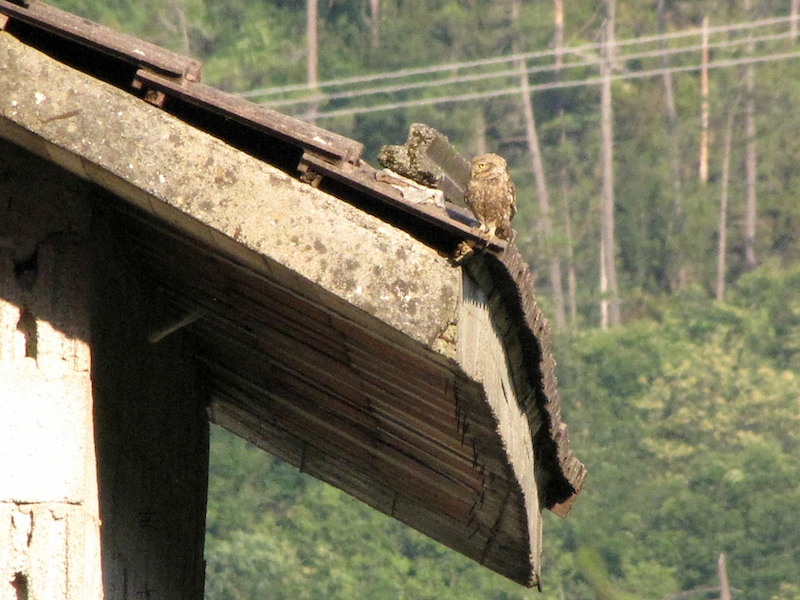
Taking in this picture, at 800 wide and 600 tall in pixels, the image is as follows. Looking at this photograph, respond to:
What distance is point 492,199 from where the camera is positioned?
361 centimetres

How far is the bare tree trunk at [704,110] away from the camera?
62.0 metres

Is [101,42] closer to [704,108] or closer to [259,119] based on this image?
[259,119]

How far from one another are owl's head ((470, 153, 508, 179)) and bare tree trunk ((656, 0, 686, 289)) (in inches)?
2260

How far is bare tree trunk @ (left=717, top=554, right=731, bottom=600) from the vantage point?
1799 inches

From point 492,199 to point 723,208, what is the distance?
57.9 meters

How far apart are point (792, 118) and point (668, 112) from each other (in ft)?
15.7

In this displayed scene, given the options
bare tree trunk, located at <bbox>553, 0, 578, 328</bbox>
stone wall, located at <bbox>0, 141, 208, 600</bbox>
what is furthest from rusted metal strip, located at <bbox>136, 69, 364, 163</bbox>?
bare tree trunk, located at <bbox>553, 0, 578, 328</bbox>

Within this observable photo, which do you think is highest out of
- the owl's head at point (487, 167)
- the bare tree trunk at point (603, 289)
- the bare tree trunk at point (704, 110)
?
the bare tree trunk at point (704, 110)

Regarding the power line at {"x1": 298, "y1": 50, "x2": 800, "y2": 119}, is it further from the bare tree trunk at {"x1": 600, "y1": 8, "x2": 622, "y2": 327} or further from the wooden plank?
the wooden plank

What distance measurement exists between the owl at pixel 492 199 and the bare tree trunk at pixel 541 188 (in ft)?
166

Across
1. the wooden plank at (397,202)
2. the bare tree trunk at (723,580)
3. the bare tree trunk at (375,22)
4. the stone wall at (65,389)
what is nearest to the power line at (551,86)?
the bare tree trunk at (375,22)

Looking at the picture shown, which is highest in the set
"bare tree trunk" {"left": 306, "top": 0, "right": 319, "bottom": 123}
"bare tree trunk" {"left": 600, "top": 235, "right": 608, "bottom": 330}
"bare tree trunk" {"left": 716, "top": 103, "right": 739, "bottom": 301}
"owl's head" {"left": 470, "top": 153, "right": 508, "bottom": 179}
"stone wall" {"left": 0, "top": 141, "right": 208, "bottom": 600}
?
"bare tree trunk" {"left": 306, "top": 0, "right": 319, "bottom": 123}

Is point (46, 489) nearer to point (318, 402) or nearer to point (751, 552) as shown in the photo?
point (318, 402)

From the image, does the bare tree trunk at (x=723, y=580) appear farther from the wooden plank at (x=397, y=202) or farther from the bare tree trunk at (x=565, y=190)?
the wooden plank at (x=397, y=202)
